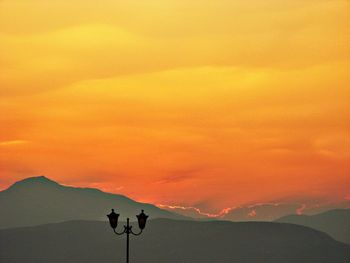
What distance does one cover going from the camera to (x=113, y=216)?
151ft

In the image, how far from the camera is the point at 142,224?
45688 mm

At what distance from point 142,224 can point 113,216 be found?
1.66 metres
